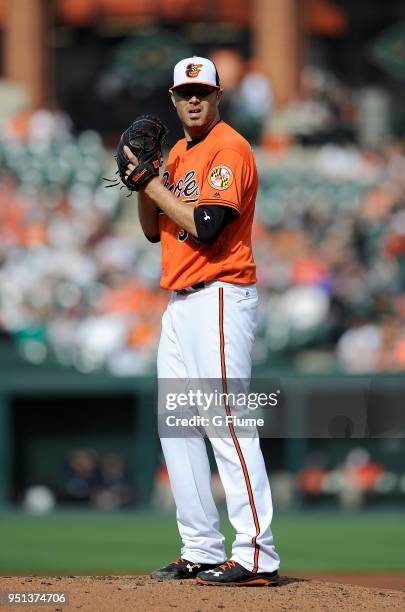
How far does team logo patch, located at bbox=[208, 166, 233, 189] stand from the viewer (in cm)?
428

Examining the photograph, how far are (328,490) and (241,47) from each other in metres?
11.4

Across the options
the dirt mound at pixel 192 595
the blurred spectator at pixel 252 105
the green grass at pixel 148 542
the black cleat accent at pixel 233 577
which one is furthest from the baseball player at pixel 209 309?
the blurred spectator at pixel 252 105

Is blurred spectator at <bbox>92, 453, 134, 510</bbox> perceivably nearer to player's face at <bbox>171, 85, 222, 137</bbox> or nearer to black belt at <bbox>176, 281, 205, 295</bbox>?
black belt at <bbox>176, 281, 205, 295</bbox>

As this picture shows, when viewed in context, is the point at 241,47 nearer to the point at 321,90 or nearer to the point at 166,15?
the point at 166,15

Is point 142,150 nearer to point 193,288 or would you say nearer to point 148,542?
point 193,288

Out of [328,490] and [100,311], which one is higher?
[100,311]

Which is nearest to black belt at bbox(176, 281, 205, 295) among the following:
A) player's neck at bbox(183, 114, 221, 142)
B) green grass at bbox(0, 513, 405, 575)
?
player's neck at bbox(183, 114, 221, 142)

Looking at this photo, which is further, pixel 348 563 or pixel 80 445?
pixel 80 445

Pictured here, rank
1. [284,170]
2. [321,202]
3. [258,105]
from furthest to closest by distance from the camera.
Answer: [258,105] → [284,170] → [321,202]

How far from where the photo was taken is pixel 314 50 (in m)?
20.5

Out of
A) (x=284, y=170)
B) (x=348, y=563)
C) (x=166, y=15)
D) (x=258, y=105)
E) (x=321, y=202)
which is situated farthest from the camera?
(x=166, y=15)

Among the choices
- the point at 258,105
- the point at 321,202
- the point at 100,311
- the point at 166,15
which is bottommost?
the point at 100,311

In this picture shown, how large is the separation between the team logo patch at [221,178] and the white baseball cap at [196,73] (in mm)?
293

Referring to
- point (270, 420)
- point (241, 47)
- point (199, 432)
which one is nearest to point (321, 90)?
point (241, 47)
